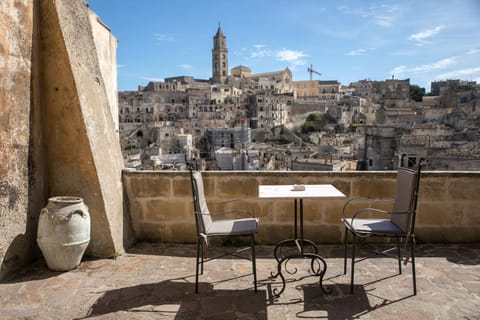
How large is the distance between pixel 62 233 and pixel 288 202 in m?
2.29

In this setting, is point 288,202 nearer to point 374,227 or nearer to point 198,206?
point 374,227

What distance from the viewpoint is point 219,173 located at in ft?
13.8

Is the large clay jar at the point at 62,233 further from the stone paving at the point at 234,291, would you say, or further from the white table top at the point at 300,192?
the white table top at the point at 300,192

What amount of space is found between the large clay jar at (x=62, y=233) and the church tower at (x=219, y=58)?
326ft

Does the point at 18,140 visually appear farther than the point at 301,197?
Yes

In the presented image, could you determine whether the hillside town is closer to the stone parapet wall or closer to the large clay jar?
the stone parapet wall

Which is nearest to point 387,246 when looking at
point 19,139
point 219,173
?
point 219,173

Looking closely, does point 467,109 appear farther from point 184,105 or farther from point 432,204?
point 432,204

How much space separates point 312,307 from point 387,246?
1.73 m

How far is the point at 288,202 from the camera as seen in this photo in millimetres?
4168

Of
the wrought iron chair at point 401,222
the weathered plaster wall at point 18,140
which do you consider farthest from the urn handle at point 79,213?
the wrought iron chair at point 401,222

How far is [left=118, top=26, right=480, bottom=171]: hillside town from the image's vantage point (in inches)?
1451

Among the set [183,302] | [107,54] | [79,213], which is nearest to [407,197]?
[183,302]

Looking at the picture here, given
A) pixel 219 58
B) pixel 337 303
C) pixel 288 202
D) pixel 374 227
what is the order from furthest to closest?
pixel 219 58, pixel 288 202, pixel 374 227, pixel 337 303
